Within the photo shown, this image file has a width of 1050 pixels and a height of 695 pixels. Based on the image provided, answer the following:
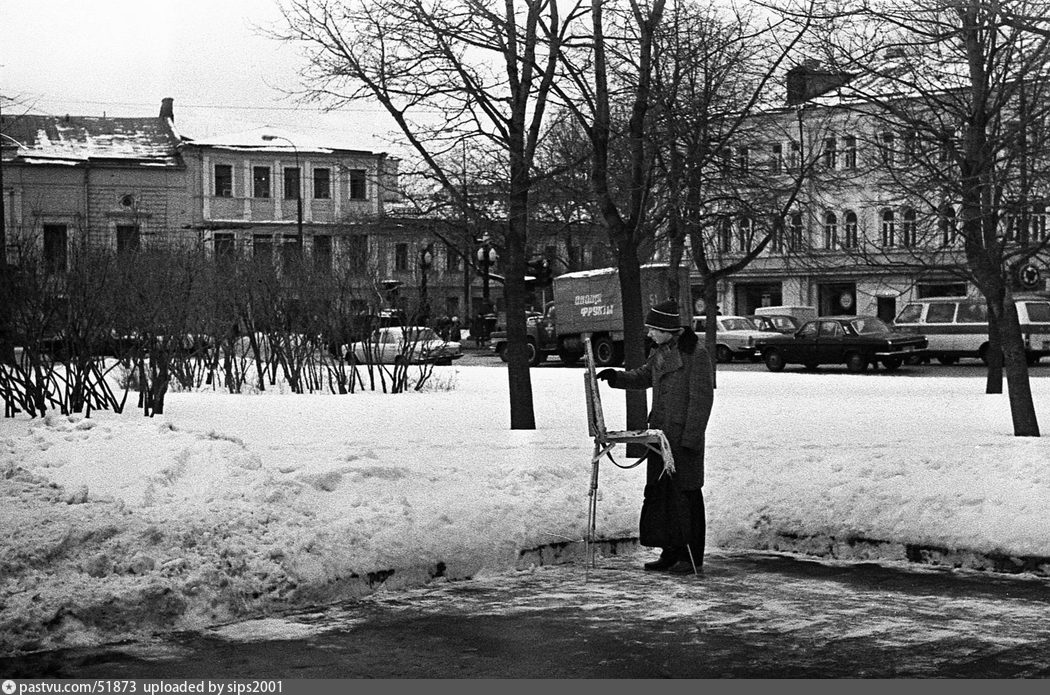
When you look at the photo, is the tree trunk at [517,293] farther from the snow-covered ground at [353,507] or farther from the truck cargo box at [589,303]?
the truck cargo box at [589,303]

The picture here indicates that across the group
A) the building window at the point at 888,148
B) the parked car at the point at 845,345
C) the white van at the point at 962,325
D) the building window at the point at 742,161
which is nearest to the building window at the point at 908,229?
the building window at the point at 888,148

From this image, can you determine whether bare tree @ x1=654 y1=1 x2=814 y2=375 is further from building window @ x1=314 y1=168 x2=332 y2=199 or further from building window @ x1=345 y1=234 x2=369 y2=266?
building window @ x1=314 y1=168 x2=332 y2=199

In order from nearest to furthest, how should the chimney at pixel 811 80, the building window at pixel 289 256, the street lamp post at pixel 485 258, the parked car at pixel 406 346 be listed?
the chimney at pixel 811 80 < the street lamp post at pixel 485 258 < the parked car at pixel 406 346 < the building window at pixel 289 256

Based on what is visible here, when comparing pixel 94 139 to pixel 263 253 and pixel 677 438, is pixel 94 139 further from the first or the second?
pixel 677 438

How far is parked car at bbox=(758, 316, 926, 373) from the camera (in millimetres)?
36031

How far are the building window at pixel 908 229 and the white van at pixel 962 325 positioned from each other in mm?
20339

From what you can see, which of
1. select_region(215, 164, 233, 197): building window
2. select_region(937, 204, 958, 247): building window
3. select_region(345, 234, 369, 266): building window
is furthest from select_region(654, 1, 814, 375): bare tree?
select_region(215, 164, 233, 197): building window

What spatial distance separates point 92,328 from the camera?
17.2m

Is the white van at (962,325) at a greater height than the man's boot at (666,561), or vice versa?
the white van at (962,325)

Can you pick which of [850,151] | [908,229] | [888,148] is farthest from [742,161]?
[888,148]

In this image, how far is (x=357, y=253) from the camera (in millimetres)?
26828

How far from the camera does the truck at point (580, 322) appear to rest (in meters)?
43.4

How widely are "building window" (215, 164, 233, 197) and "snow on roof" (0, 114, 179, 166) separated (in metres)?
2.12

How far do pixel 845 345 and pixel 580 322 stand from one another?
1066 cm
